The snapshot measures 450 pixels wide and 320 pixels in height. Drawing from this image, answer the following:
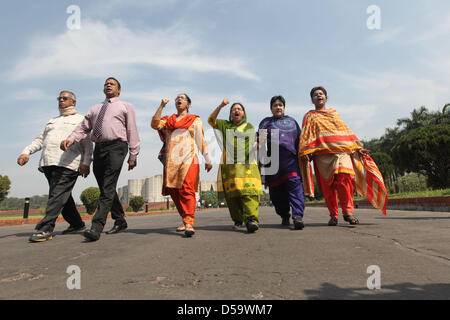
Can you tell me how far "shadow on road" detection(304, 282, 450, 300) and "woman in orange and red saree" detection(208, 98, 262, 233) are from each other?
8.15ft

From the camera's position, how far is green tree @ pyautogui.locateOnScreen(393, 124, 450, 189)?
74.7ft

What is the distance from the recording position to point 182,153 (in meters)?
4.16

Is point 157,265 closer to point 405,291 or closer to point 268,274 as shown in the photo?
point 268,274

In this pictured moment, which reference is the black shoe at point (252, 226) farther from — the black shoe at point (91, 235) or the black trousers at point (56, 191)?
the black trousers at point (56, 191)

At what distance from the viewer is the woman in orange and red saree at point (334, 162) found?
449 centimetres

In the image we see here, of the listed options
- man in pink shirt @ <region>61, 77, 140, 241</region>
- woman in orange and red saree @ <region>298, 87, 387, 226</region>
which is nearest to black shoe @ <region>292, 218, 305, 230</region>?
woman in orange and red saree @ <region>298, 87, 387, 226</region>

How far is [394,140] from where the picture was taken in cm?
3906

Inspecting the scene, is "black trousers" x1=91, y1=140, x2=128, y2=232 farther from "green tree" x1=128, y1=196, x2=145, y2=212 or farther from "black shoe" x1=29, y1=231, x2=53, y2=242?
"green tree" x1=128, y1=196, x2=145, y2=212

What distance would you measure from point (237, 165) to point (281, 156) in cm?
75

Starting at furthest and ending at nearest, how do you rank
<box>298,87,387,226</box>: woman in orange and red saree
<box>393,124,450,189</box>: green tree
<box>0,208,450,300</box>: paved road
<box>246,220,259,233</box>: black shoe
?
1. <box>393,124,450,189</box>: green tree
2. <box>298,87,387,226</box>: woman in orange and red saree
3. <box>246,220,259,233</box>: black shoe
4. <box>0,208,450,300</box>: paved road

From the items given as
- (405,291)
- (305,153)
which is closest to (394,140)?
(305,153)

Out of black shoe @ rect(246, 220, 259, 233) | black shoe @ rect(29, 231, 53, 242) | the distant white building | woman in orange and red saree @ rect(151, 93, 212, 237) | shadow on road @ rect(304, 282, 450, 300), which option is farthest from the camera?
the distant white building

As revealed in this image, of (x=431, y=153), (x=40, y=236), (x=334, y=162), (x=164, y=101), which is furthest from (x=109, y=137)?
(x=431, y=153)

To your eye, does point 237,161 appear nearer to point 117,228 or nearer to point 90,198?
point 117,228
